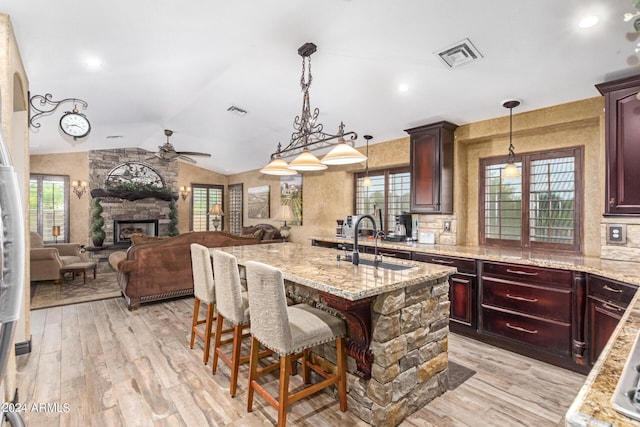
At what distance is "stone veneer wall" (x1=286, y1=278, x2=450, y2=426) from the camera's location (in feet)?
6.59

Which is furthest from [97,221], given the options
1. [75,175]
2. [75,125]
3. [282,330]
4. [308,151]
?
[282,330]

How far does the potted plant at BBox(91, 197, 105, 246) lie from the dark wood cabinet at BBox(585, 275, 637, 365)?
9188 millimetres

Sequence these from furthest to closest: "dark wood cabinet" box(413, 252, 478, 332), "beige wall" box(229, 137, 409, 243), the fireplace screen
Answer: the fireplace screen
"beige wall" box(229, 137, 409, 243)
"dark wood cabinet" box(413, 252, 478, 332)

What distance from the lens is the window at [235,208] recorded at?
972 centimetres

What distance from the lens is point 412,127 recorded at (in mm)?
4445

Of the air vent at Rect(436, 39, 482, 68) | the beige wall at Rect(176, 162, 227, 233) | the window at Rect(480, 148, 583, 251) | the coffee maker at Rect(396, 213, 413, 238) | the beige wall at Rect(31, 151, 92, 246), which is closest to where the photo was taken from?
the air vent at Rect(436, 39, 482, 68)

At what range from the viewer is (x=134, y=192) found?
8.44 meters

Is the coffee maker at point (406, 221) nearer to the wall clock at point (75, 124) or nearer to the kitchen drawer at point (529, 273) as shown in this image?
the kitchen drawer at point (529, 273)

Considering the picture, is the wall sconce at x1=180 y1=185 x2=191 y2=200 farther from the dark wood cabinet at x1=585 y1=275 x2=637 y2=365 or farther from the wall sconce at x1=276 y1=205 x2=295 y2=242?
the dark wood cabinet at x1=585 y1=275 x2=637 y2=365

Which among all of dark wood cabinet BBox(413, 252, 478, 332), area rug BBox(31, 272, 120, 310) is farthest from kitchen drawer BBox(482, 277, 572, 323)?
area rug BBox(31, 272, 120, 310)

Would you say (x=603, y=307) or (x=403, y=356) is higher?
(x=603, y=307)

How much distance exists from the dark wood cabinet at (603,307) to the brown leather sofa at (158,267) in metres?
4.34

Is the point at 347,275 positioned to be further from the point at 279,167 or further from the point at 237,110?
the point at 237,110

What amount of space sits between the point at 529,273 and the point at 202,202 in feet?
29.2
